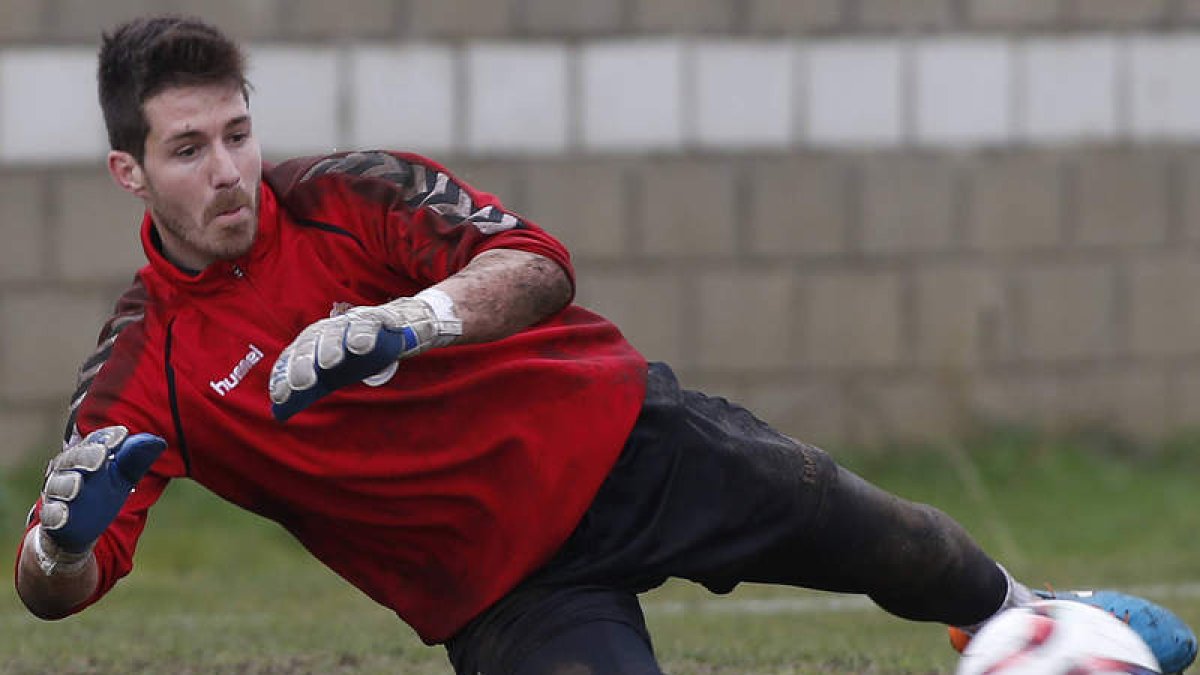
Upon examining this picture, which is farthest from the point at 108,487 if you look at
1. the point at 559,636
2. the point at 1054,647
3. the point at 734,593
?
the point at 734,593

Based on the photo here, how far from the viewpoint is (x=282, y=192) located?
14.9 feet

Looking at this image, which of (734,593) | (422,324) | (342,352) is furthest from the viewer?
(734,593)

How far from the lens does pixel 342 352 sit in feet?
12.3

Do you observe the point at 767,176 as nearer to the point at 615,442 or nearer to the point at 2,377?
the point at 2,377

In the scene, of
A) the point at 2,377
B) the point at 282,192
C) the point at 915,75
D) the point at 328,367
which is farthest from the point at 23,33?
the point at 328,367

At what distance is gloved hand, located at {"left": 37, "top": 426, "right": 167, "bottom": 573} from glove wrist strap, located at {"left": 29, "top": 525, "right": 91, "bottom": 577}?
0.11m

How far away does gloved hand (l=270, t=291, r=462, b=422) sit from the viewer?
12.3 ft

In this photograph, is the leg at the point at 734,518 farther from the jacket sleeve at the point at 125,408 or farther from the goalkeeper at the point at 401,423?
the jacket sleeve at the point at 125,408

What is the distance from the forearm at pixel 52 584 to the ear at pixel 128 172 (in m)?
0.76

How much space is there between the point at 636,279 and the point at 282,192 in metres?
6.09

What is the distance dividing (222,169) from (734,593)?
5139 mm

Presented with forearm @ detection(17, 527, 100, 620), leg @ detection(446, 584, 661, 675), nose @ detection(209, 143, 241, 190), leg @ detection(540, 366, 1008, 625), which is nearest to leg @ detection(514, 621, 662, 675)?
leg @ detection(446, 584, 661, 675)

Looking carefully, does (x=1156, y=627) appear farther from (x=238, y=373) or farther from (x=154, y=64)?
(x=154, y=64)

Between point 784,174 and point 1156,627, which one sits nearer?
point 1156,627
